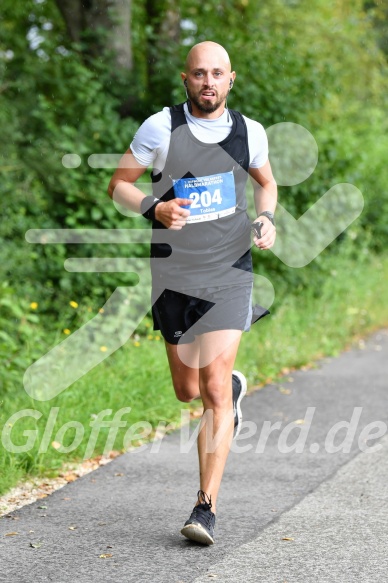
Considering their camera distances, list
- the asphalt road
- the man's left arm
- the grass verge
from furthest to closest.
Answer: the grass verge < the man's left arm < the asphalt road

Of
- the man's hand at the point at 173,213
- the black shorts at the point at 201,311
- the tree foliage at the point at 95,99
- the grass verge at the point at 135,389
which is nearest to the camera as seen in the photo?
the man's hand at the point at 173,213

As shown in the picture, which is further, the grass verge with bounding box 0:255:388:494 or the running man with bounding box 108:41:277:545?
the grass verge with bounding box 0:255:388:494

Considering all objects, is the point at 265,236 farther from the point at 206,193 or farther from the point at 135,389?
the point at 135,389

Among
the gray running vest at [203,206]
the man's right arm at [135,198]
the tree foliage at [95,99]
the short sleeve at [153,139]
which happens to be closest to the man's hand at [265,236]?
the gray running vest at [203,206]

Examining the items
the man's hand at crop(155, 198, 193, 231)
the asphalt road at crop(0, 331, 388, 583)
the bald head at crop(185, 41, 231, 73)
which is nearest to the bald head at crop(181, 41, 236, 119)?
the bald head at crop(185, 41, 231, 73)

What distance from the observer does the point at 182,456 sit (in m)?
6.77

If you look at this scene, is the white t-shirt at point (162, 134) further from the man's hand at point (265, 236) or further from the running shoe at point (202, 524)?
the running shoe at point (202, 524)

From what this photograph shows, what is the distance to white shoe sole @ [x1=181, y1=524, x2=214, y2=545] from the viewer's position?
4.80 meters

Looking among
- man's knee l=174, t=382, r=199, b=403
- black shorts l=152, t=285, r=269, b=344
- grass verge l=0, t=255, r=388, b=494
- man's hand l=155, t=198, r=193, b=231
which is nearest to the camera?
man's hand l=155, t=198, r=193, b=231

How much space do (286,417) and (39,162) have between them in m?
4.04

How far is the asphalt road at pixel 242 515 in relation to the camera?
455cm

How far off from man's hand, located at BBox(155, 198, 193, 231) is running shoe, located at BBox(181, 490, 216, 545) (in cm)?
122

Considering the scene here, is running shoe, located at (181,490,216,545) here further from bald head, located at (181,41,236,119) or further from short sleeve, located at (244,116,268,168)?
bald head, located at (181,41,236,119)

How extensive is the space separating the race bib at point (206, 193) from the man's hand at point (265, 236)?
21 centimetres
